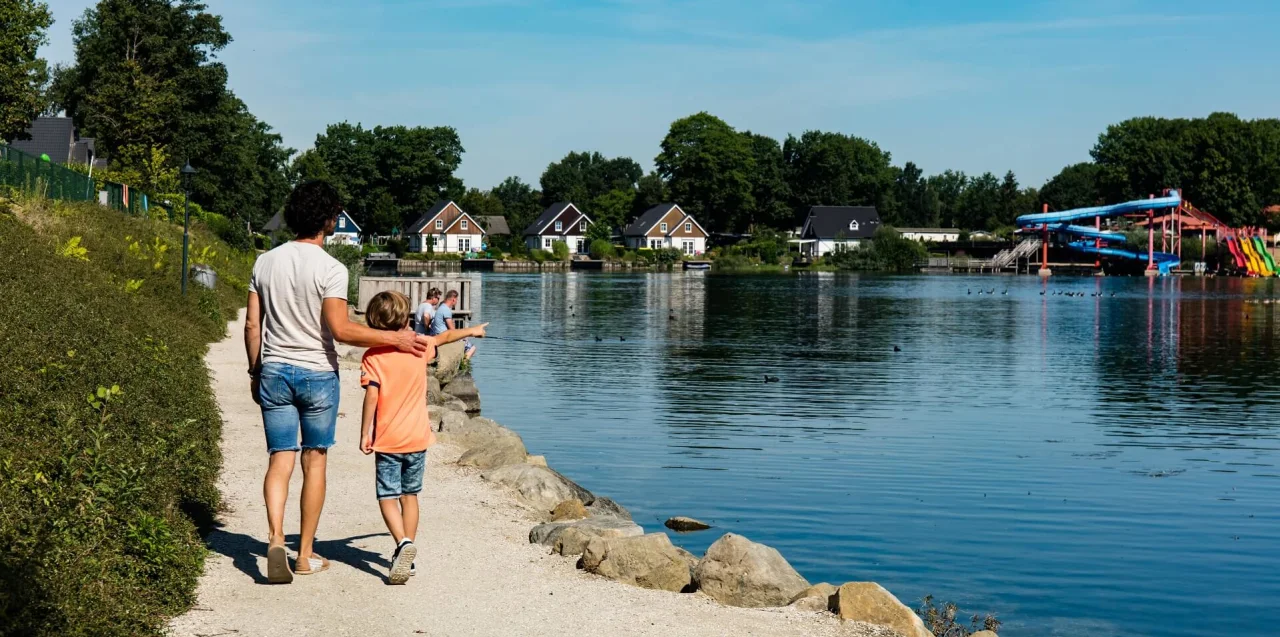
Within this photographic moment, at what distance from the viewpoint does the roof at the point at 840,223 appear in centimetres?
15325

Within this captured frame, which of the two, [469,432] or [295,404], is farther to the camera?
[469,432]

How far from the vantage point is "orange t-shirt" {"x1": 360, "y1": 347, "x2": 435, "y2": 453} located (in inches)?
338

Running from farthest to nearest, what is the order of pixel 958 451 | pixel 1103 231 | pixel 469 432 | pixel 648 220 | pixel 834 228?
pixel 834 228, pixel 648 220, pixel 1103 231, pixel 958 451, pixel 469 432

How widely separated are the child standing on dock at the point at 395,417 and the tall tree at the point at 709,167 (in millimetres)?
146388

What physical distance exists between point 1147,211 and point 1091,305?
60.2 metres

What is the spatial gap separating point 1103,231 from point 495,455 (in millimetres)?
120693

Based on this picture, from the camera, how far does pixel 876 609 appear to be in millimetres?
8508

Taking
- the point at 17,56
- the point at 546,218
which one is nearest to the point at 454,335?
the point at 17,56

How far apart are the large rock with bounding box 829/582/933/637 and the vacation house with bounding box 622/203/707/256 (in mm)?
137594

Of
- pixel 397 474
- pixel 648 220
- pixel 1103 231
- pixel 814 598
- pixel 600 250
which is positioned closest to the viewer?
pixel 397 474

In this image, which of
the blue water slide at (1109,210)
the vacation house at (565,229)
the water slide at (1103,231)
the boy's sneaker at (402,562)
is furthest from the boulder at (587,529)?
the vacation house at (565,229)

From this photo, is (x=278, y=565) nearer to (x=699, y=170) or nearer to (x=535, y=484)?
(x=535, y=484)

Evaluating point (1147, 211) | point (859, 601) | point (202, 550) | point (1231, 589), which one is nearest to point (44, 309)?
point (202, 550)

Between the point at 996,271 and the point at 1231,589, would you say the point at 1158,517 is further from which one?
the point at 996,271
